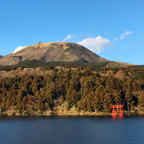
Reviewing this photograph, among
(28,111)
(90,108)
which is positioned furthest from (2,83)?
(90,108)

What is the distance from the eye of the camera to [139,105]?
155 meters

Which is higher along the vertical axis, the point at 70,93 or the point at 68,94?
the point at 70,93

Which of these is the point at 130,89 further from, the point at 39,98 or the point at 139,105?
the point at 39,98

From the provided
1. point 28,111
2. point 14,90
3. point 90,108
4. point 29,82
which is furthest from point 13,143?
point 29,82

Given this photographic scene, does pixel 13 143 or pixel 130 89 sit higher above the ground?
pixel 130 89

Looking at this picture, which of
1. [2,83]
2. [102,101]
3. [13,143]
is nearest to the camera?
[13,143]

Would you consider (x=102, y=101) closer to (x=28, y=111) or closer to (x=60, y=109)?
(x=60, y=109)

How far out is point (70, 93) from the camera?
168250 mm

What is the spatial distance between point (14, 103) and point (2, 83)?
26.3m

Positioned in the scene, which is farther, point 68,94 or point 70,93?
point 68,94

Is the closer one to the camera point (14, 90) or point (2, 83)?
point (14, 90)

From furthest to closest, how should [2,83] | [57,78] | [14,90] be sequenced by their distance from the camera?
[57,78] → [2,83] → [14,90]

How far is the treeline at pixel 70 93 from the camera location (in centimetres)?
15212

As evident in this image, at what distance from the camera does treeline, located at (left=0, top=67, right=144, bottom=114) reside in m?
152
